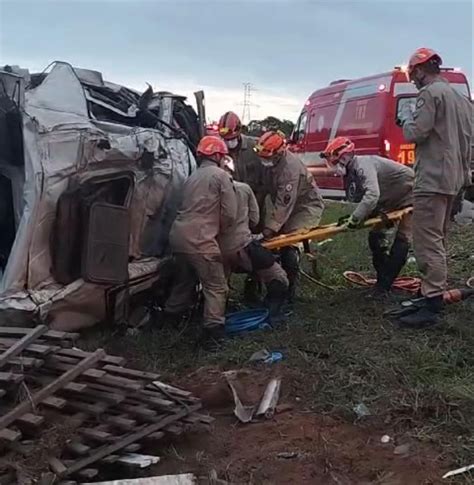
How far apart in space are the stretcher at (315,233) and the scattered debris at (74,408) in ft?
7.06

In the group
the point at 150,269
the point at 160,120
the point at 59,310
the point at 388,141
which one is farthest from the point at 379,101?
the point at 59,310

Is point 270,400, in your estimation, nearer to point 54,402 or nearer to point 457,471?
point 457,471

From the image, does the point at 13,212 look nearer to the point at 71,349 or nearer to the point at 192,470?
the point at 71,349

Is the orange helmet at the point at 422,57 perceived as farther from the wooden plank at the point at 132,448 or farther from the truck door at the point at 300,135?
the truck door at the point at 300,135

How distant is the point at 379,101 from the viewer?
A: 14211 mm

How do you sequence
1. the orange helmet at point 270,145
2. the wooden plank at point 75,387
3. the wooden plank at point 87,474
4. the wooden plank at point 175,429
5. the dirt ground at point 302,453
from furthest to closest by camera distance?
the orange helmet at point 270,145, the wooden plank at point 175,429, the wooden plank at point 75,387, the dirt ground at point 302,453, the wooden plank at point 87,474

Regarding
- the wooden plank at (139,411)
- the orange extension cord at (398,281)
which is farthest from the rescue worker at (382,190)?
A: the wooden plank at (139,411)

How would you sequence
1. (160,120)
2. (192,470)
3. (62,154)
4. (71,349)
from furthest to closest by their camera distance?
(160,120) → (62,154) → (71,349) → (192,470)

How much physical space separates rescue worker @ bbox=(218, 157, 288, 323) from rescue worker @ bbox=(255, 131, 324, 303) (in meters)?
0.35

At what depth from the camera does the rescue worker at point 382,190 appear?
22.7ft

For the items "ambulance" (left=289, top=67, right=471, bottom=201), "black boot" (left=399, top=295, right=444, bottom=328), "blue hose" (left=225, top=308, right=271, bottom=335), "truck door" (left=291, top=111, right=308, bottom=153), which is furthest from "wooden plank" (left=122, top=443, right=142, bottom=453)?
"truck door" (left=291, top=111, right=308, bottom=153)

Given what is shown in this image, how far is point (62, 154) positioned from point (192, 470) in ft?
7.66

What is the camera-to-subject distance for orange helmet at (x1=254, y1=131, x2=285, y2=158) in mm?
6887

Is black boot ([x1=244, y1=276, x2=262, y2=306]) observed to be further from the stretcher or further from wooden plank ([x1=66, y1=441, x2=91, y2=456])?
wooden plank ([x1=66, y1=441, x2=91, y2=456])
